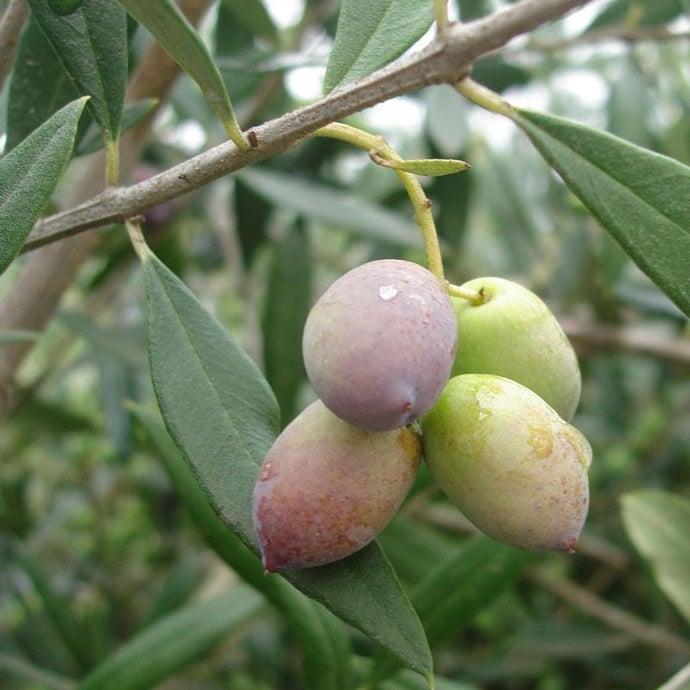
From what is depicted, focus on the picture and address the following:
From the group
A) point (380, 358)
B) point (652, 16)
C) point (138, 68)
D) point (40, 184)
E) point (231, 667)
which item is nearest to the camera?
point (380, 358)

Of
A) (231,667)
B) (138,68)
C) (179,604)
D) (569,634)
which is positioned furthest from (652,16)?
(231,667)

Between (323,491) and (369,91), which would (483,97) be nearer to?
(369,91)

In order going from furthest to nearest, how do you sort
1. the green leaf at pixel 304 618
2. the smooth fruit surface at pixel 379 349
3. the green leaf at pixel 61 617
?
the green leaf at pixel 61 617, the green leaf at pixel 304 618, the smooth fruit surface at pixel 379 349

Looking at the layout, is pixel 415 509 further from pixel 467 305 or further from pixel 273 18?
pixel 467 305

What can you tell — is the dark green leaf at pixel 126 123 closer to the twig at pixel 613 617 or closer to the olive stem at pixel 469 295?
the olive stem at pixel 469 295

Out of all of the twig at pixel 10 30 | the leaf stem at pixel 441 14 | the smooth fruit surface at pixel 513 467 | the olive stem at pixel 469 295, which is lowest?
the smooth fruit surface at pixel 513 467

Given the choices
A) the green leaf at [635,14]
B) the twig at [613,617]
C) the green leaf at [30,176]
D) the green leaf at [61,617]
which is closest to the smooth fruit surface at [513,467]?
the green leaf at [30,176]
